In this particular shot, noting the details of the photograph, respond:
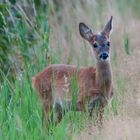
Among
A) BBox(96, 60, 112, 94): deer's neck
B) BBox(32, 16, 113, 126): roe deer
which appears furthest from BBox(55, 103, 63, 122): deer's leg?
BBox(96, 60, 112, 94): deer's neck

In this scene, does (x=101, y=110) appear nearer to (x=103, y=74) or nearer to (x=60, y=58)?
(x=103, y=74)

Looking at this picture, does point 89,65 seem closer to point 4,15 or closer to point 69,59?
point 69,59

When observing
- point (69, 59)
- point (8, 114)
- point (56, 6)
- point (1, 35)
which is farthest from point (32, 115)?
point (56, 6)

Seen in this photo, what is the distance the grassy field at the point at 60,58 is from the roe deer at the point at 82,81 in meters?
0.14

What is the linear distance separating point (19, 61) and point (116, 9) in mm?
2333

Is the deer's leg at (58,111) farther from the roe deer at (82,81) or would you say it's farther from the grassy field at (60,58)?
the grassy field at (60,58)

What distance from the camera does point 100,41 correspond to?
30.8 ft

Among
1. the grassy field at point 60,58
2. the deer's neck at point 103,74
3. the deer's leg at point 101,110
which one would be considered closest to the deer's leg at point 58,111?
the grassy field at point 60,58

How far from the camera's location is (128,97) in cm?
853

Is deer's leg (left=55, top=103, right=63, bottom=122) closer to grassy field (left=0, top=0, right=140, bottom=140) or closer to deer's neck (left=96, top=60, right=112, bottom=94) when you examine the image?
grassy field (left=0, top=0, right=140, bottom=140)

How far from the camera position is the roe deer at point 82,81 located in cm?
902

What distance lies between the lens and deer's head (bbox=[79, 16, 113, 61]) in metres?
9.25

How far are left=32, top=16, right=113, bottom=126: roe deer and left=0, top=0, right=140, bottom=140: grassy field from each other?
138 mm

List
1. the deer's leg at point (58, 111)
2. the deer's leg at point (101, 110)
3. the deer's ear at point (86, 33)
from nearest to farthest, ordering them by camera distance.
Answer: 1. the deer's leg at point (101, 110)
2. the deer's leg at point (58, 111)
3. the deer's ear at point (86, 33)
